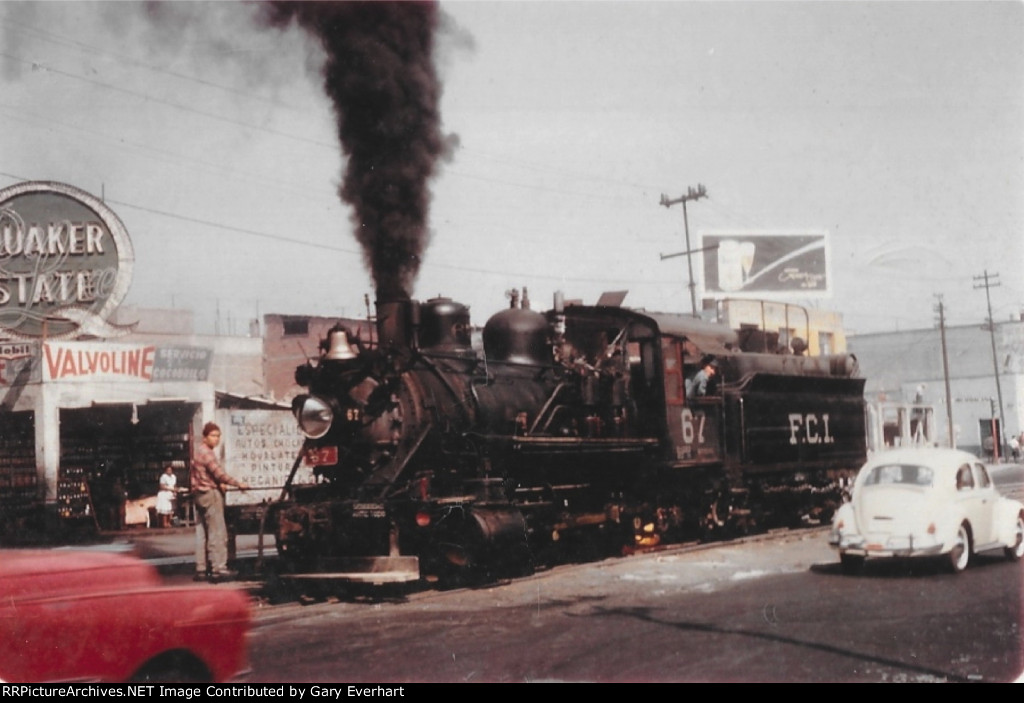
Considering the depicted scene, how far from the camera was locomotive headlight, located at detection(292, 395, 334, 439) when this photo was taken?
32.0 feet

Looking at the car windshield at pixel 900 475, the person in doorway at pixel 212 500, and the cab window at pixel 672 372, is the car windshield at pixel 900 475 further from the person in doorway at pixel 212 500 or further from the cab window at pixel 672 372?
the person in doorway at pixel 212 500

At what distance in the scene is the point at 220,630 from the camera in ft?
17.2

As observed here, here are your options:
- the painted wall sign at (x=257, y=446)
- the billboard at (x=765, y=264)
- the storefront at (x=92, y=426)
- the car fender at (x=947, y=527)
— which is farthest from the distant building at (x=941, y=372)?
the car fender at (x=947, y=527)

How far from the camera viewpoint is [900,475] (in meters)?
10.0

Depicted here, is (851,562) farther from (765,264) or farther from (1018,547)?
(765,264)

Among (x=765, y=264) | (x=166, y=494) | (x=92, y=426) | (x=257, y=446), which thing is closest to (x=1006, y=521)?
(x=765, y=264)

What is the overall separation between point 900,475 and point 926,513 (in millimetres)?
672

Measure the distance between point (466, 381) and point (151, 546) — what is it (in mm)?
7800

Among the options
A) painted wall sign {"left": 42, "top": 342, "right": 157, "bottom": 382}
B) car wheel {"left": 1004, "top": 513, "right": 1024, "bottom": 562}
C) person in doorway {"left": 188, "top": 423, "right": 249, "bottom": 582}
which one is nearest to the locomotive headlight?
person in doorway {"left": 188, "top": 423, "right": 249, "bottom": 582}

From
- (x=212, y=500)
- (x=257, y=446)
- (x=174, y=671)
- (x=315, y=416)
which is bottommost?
(x=174, y=671)

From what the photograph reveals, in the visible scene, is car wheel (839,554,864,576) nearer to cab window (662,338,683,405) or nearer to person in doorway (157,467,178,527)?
cab window (662,338,683,405)

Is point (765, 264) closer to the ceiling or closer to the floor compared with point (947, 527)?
closer to the ceiling

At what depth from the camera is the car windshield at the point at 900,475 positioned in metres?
9.80
